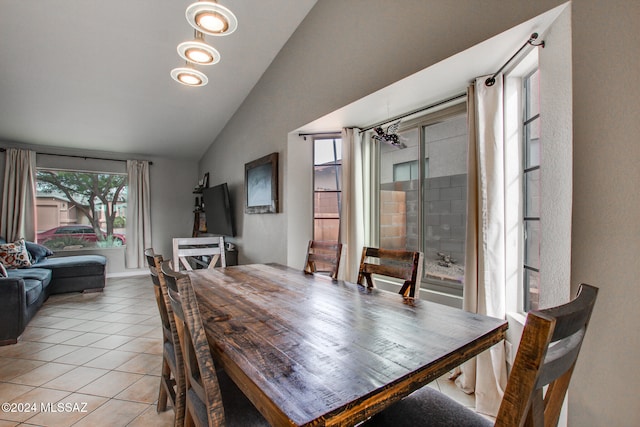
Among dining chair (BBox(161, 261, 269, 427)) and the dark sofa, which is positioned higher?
dining chair (BBox(161, 261, 269, 427))

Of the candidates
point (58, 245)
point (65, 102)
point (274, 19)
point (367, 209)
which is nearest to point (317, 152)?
point (367, 209)

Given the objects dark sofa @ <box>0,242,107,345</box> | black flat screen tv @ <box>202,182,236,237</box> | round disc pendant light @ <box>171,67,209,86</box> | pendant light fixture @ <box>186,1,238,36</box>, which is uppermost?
pendant light fixture @ <box>186,1,238,36</box>

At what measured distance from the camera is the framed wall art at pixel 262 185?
3.39 metres

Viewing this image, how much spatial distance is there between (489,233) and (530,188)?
0.41m

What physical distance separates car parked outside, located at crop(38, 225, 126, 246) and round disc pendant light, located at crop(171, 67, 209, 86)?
16.1 feet

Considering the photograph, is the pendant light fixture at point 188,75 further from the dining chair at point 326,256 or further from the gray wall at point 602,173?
the gray wall at point 602,173

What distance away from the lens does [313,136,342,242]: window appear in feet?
10.8

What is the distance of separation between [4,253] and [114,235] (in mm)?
1844

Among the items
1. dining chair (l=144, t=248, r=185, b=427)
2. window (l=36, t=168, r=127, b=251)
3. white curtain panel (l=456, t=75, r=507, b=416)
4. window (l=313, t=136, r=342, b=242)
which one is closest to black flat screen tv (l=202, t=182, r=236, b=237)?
window (l=313, t=136, r=342, b=242)

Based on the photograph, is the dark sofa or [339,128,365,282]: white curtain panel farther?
[339,128,365,282]: white curtain panel

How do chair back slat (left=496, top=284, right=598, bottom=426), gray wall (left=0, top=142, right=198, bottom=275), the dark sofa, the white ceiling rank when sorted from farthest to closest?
gray wall (left=0, top=142, right=198, bottom=275)
the white ceiling
the dark sofa
chair back slat (left=496, top=284, right=598, bottom=426)

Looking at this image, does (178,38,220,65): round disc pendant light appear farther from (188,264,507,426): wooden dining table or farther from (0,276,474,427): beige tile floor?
(0,276,474,427): beige tile floor

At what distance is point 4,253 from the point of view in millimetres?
3875

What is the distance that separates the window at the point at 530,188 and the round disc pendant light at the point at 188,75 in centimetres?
227
